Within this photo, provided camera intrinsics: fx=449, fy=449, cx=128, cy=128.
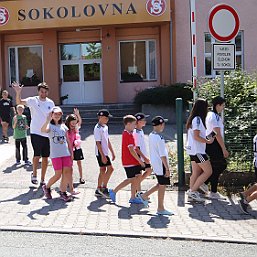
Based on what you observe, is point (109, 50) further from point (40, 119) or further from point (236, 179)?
point (236, 179)

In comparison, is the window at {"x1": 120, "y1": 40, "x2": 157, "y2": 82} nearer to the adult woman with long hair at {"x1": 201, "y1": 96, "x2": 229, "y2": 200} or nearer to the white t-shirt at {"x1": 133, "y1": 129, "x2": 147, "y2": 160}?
the adult woman with long hair at {"x1": 201, "y1": 96, "x2": 229, "y2": 200}

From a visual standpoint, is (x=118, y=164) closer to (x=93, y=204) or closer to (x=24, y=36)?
(x=93, y=204)

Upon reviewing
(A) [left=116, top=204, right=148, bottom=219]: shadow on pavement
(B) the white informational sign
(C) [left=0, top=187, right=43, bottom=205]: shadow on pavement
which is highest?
(B) the white informational sign

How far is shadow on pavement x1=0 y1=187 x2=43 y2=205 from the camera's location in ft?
24.1

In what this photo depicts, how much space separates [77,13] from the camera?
19.1 meters

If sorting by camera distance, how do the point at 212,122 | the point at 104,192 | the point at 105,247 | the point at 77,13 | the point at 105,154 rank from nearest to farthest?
the point at 105,247 → the point at 212,122 → the point at 105,154 → the point at 104,192 → the point at 77,13

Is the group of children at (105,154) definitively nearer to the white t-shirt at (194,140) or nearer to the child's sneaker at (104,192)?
the child's sneaker at (104,192)

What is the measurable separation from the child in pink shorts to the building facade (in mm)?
12408

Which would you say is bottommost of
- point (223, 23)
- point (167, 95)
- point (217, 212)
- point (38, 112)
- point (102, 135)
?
point (217, 212)

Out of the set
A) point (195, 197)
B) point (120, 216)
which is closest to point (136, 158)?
point (120, 216)

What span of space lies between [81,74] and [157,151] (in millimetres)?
15633

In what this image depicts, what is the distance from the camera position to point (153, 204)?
723cm

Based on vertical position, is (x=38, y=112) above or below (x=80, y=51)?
below

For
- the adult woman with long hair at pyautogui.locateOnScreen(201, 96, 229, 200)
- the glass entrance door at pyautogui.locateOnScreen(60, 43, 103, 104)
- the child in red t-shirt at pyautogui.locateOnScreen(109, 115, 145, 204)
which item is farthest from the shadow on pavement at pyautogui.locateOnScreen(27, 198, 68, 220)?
the glass entrance door at pyautogui.locateOnScreen(60, 43, 103, 104)
